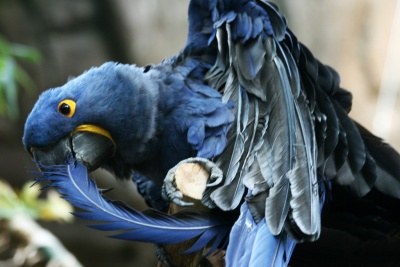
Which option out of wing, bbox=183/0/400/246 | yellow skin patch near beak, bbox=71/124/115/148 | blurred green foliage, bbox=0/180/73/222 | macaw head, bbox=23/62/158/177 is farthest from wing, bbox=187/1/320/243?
blurred green foliage, bbox=0/180/73/222

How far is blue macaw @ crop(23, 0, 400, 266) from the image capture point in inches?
54.2

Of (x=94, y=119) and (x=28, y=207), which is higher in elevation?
(x=94, y=119)

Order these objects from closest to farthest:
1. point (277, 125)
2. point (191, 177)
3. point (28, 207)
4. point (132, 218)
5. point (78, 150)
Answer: point (132, 218), point (191, 177), point (277, 125), point (78, 150), point (28, 207)

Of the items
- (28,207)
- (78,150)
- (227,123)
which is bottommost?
(28,207)

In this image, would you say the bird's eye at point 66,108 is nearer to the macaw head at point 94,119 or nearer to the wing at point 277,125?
the macaw head at point 94,119

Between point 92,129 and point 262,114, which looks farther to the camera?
point 92,129

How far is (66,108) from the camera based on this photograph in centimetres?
161

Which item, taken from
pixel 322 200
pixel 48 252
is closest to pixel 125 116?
pixel 322 200

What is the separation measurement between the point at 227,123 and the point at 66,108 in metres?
0.43

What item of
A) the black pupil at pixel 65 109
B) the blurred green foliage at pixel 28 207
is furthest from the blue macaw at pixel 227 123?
the blurred green foliage at pixel 28 207

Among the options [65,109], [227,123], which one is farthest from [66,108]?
[227,123]

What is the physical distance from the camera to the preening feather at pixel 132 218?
1211mm

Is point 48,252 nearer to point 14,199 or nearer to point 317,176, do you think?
point 14,199

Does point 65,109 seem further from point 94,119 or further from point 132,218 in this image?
point 132,218
